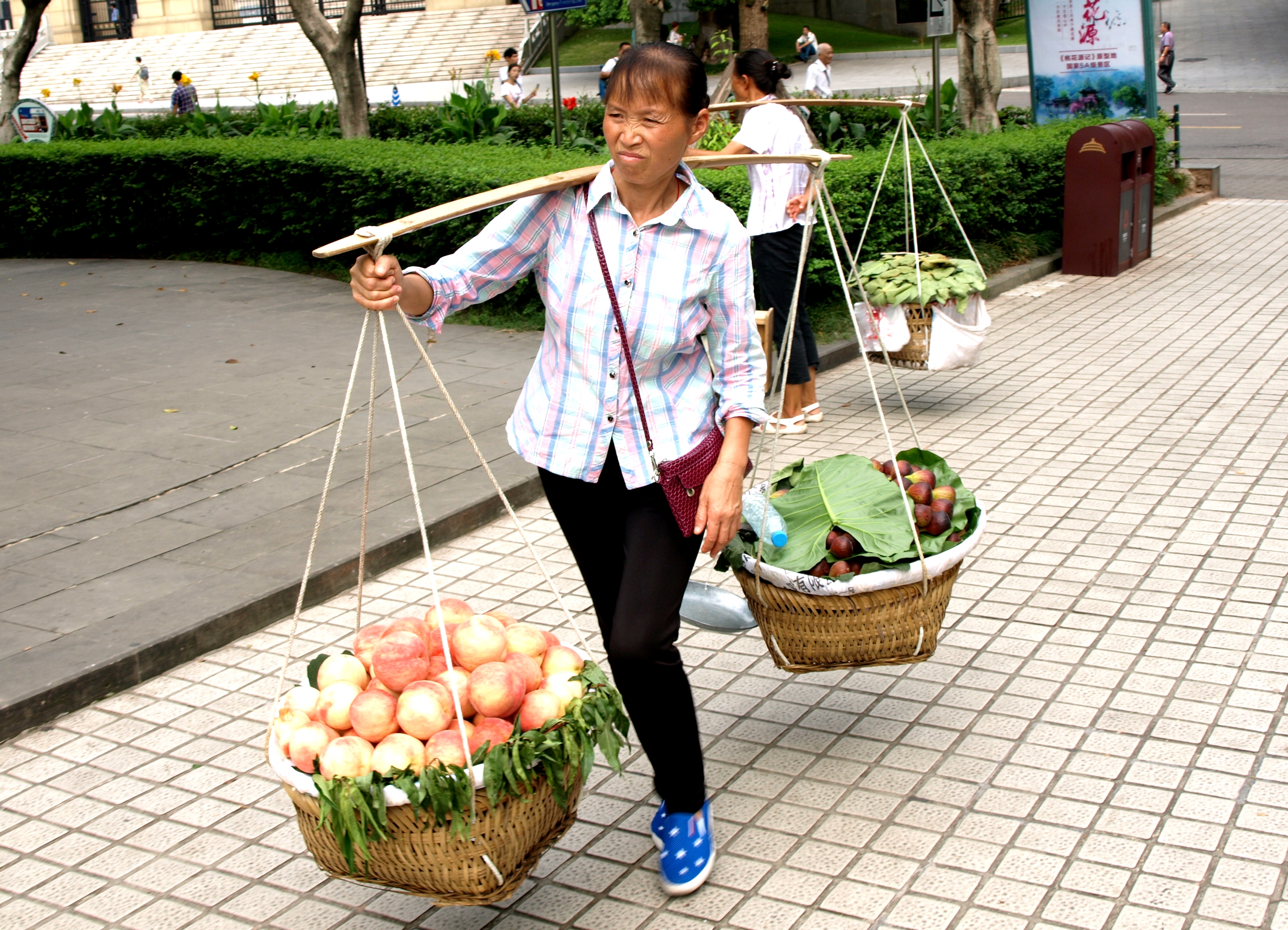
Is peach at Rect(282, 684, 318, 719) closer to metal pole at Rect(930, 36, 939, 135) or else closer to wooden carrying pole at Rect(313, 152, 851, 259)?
wooden carrying pole at Rect(313, 152, 851, 259)

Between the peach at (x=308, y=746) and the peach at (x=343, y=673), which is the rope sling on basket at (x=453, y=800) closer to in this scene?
the peach at (x=308, y=746)

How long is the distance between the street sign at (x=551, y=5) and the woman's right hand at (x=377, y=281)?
28.2 ft

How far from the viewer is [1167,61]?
29.8m

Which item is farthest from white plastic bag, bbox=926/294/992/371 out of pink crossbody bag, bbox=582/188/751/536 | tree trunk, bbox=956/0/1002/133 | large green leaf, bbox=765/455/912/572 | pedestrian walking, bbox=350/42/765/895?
tree trunk, bbox=956/0/1002/133

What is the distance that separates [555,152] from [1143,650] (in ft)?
28.6

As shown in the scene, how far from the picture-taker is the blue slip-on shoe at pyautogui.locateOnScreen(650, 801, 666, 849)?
121 inches

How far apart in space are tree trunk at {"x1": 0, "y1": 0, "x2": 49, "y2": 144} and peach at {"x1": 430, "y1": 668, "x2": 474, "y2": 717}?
59.2 feet

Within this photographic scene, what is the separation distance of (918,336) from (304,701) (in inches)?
197

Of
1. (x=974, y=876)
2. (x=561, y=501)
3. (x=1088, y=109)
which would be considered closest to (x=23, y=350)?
(x=561, y=501)

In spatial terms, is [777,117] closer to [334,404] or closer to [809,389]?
[809,389]

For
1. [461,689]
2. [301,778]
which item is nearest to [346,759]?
[301,778]

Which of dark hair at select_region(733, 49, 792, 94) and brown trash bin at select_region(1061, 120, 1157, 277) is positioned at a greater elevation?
dark hair at select_region(733, 49, 792, 94)

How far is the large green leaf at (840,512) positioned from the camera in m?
3.43

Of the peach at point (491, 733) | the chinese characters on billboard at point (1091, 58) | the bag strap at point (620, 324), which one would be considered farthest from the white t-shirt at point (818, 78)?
the peach at point (491, 733)
